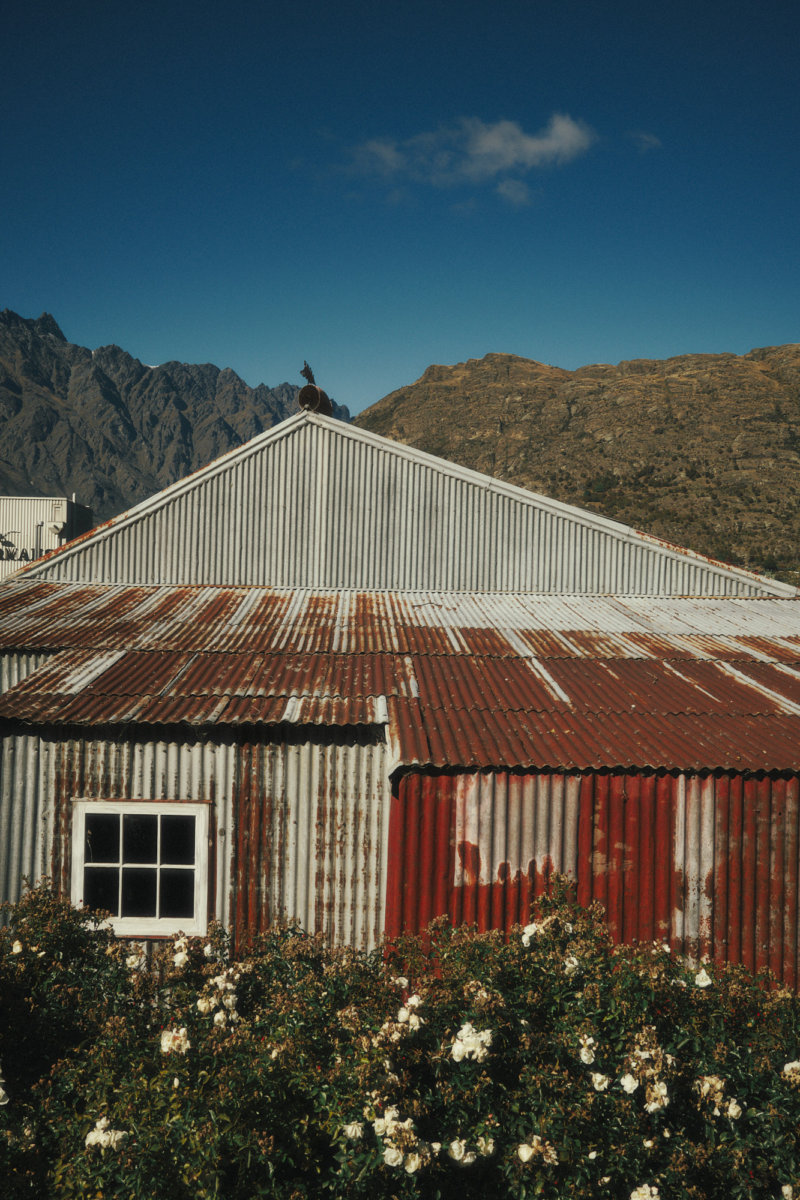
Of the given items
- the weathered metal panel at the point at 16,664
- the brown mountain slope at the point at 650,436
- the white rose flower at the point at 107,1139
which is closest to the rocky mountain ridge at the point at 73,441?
the brown mountain slope at the point at 650,436

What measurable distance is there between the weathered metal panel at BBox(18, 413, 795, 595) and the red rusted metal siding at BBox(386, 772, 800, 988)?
7.24 m

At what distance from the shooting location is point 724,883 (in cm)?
662

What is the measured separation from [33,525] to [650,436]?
61802 mm

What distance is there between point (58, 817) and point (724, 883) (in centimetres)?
708

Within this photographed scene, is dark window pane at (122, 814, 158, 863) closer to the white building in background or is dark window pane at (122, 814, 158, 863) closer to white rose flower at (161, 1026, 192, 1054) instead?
white rose flower at (161, 1026, 192, 1054)

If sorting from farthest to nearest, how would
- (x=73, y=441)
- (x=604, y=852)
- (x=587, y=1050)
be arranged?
(x=73, y=441) < (x=604, y=852) < (x=587, y=1050)

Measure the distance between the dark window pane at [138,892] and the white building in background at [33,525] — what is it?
89.9ft

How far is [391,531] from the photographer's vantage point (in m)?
13.5

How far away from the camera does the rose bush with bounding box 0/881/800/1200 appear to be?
330 cm

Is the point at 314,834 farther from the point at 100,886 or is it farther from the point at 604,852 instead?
the point at 604,852

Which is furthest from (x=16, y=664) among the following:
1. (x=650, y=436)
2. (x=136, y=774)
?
(x=650, y=436)

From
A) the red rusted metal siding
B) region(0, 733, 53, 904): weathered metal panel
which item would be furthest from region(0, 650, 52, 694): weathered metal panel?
the red rusted metal siding

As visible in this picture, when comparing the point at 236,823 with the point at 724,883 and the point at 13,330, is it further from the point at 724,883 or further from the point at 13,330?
the point at 13,330

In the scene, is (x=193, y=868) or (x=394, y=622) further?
(x=394, y=622)
